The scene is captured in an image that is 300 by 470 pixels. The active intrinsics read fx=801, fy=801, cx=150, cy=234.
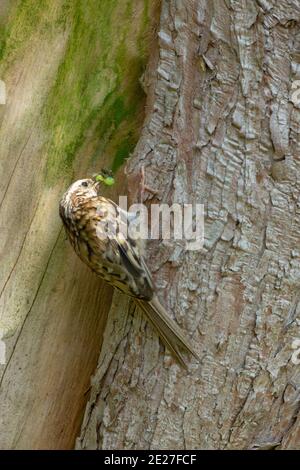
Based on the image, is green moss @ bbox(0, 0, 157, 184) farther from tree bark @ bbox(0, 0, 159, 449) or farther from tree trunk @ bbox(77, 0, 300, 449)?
tree trunk @ bbox(77, 0, 300, 449)

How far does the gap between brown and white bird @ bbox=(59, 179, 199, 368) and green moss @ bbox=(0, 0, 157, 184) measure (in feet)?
0.54

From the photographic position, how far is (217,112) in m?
2.45

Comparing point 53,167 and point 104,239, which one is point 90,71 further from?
point 104,239

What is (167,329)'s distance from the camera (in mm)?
2539

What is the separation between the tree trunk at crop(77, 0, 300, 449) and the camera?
2.42 m

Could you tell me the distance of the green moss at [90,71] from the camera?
2775 mm

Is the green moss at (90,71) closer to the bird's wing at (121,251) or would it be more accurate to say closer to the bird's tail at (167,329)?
the bird's wing at (121,251)

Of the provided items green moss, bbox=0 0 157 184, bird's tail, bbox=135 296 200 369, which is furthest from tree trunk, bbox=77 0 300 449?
green moss, bbox=0 0 157 184

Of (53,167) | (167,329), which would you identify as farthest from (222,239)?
(53,167)

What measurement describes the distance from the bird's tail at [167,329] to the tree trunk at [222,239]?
0.03m

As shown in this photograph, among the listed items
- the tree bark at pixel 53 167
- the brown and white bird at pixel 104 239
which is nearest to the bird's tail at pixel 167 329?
the brown and white bird at pixel 104 239

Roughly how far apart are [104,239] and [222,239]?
0.43m

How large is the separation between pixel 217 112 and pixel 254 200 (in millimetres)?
293
